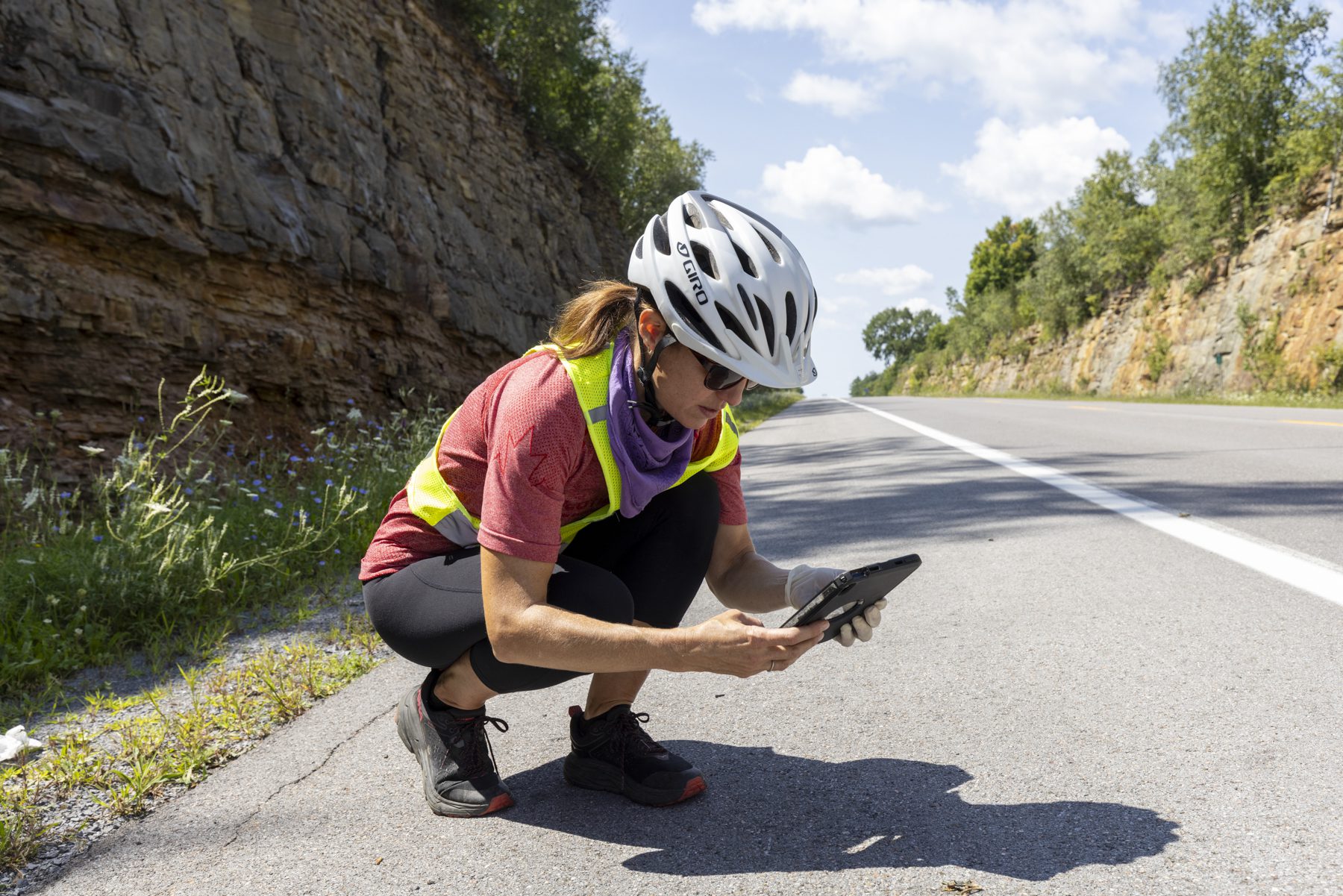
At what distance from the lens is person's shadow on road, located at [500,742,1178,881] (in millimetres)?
1933

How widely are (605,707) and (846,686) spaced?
34.3 inches

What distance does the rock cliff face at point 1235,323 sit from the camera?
23.8m

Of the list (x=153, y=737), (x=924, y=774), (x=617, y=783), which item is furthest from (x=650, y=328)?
(x=153, y=737)

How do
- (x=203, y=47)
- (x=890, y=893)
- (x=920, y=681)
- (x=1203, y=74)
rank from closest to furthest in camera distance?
(x=890, y=893) < (x=920, y=681) < (x=203, y=47) < (x=1203, y=74)

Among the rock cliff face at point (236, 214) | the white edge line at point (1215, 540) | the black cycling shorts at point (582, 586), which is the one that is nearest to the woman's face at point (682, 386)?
the black cycling shorts at point (582, 586)

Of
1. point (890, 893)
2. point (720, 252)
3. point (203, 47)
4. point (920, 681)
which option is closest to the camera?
point (890, 893)

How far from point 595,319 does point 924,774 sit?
1.43 metres

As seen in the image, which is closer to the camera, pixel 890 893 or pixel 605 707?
pixel 890 893

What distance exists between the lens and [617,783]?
2.48 m

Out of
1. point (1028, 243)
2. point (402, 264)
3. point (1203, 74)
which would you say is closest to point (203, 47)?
point (402, 264)

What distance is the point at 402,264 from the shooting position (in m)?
11.8

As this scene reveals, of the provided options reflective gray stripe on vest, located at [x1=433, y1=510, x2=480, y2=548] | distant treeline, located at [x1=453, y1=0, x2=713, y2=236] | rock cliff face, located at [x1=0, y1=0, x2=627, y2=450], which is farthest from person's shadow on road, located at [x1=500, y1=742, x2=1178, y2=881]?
distant treeline, located at [x1=453, y1=0, x2=713, y2=236]

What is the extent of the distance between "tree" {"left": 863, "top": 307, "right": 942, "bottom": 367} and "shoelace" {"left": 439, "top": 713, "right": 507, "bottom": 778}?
468 ft

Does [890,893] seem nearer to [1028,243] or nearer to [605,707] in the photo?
[605,707]
